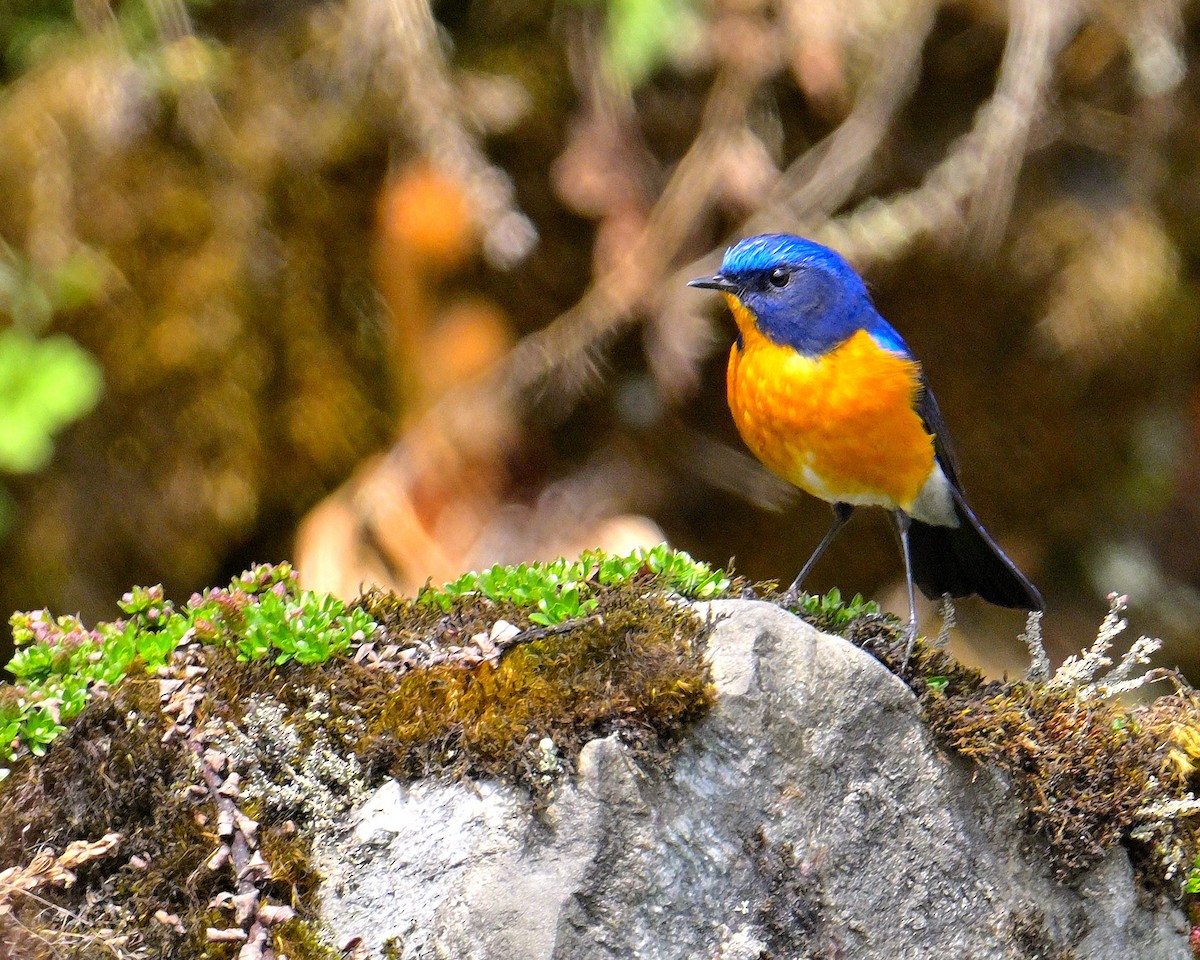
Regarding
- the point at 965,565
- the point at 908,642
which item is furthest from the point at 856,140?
the point at 908,642

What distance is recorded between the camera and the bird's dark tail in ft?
13.1

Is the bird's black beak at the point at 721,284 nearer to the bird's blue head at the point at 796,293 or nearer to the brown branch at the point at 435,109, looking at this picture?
the bird's blue head at the point at 796,293

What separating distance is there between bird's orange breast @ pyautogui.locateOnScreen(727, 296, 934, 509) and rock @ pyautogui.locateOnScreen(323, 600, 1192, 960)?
96cm

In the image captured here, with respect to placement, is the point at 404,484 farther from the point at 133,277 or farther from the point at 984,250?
the point at 984,250

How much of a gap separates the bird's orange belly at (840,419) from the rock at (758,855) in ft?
3.16

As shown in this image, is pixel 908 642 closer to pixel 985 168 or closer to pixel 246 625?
pixel 246 625

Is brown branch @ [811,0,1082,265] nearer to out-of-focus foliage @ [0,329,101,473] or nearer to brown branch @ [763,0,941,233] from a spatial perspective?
brown branch @ [763,0,941,233]

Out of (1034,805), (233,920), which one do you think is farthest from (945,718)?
(233,920)

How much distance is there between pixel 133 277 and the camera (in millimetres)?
5984

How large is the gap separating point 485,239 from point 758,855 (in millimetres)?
3516

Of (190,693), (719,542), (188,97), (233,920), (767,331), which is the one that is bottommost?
(719,542)

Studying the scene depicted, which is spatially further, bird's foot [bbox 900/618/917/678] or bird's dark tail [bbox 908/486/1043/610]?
bird's dark tail [bbox 908/486/1043/610]

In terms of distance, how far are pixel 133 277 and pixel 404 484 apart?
169 centimetres

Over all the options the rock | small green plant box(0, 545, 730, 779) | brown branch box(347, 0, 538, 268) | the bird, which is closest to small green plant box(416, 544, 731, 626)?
small green plant box(0, 545, 730, 779)
